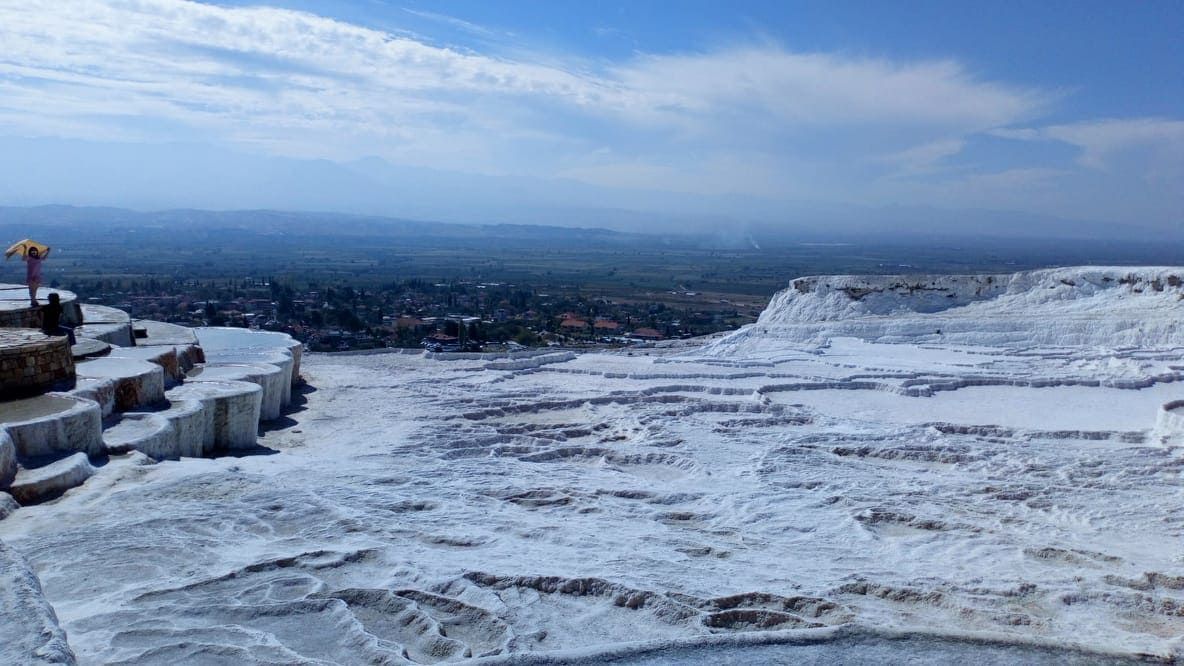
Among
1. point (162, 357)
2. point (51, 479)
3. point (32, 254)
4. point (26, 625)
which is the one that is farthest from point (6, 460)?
point (32, 254)

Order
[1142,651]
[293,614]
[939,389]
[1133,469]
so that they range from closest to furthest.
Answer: [1142,651], [293,614], [1133,469], [939,389]

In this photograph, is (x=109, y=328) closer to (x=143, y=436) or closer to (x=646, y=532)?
(x=143, y=436)

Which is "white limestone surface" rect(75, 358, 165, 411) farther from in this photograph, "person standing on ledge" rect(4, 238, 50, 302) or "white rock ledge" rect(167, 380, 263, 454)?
"person standing on ledge" rect(4, 238, 50, 302)

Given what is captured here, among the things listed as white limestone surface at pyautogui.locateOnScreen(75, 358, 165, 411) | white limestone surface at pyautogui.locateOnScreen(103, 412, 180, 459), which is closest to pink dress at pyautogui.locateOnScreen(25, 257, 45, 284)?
white limestone surface at pyautogui.locateOnScreen(75, 358, 165, 411)

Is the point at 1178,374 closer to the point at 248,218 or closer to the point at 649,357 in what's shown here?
the point at 649,357

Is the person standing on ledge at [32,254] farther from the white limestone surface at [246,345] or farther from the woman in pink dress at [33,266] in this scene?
the white limestone surface at [246,345]

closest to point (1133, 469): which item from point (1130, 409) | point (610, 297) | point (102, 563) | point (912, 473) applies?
point (912, 473)
